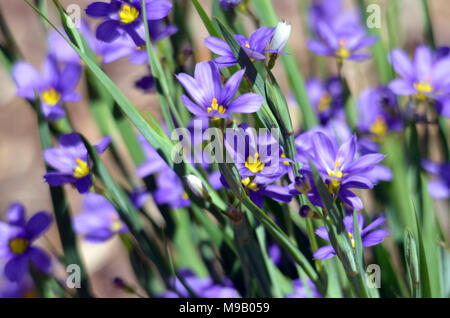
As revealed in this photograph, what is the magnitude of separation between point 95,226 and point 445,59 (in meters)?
0.84

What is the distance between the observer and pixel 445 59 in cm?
101

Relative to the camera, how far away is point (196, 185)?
27.0 inches

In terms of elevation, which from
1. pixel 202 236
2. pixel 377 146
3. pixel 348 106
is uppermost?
pixel 348 106

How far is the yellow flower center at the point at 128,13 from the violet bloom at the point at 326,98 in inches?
26.2

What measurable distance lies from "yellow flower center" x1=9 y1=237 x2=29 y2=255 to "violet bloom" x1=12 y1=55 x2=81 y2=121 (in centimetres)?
23

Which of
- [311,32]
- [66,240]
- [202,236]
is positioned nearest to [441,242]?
[202,236]

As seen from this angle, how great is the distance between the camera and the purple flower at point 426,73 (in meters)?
0.97

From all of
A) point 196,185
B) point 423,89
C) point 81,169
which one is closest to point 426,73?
point 423,89

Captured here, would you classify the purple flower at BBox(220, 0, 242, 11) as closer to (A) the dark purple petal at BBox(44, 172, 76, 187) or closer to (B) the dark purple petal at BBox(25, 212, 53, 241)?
(A) the dark purple petal at BBox(44, 172, 76, 187)

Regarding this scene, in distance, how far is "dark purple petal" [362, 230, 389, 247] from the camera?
2.25 feet

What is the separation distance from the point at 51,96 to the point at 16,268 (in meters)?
0.35

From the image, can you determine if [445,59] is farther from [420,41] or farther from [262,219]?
[420,41]

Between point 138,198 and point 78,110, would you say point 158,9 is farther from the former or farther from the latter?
point 78,110

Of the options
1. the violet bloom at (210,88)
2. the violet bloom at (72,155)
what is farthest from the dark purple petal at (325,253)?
the violet bloom at (72,155)
